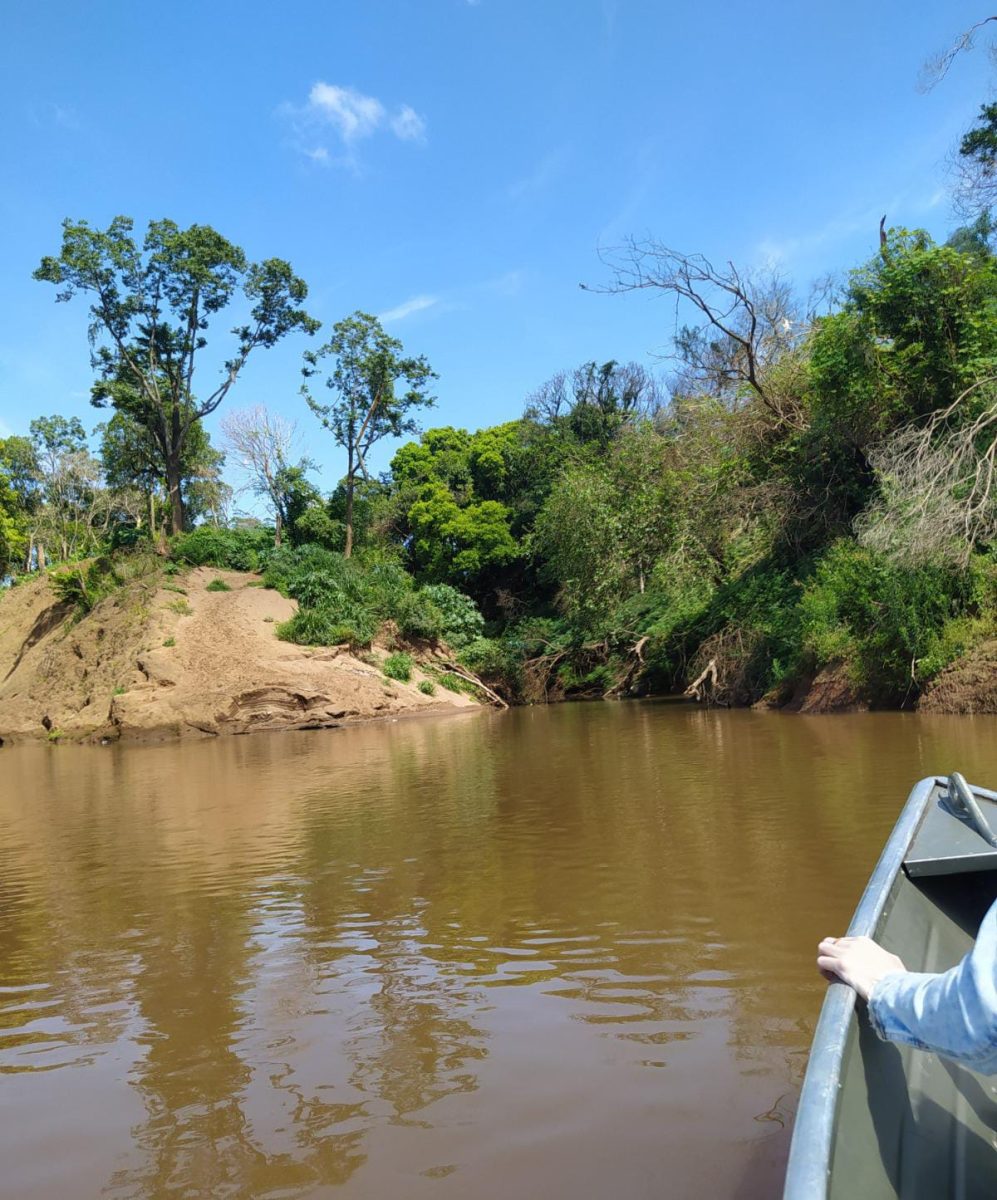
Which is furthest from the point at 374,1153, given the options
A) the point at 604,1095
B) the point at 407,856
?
the point at 407,856

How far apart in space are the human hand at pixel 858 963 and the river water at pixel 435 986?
0.83 meters

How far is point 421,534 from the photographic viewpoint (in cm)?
3712

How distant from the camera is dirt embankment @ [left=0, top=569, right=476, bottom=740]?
21.3 metres

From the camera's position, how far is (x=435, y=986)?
13.1 feet

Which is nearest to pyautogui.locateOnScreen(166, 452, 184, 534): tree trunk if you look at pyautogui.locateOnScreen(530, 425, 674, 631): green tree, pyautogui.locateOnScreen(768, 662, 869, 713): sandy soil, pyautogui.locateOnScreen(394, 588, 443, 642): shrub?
pyautogui.locateOnScreen(394, 588, 443, 642): shrub

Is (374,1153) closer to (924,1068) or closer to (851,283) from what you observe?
(924,1068)

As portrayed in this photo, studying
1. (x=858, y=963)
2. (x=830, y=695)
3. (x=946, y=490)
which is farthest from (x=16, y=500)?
(x=858, y=963)

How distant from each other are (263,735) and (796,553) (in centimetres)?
1258

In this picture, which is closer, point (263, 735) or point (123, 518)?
point (263, 735)

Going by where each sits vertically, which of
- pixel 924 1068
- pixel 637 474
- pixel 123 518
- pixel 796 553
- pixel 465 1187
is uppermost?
pixel 123 518

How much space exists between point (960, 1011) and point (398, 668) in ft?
76.5

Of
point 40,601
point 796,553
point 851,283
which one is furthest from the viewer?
point 40,601

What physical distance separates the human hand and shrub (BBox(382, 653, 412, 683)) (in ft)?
74.0

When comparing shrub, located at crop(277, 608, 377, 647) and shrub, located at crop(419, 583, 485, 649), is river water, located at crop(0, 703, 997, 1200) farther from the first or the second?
shrub, located at crop(419, 583, 485, 649)
